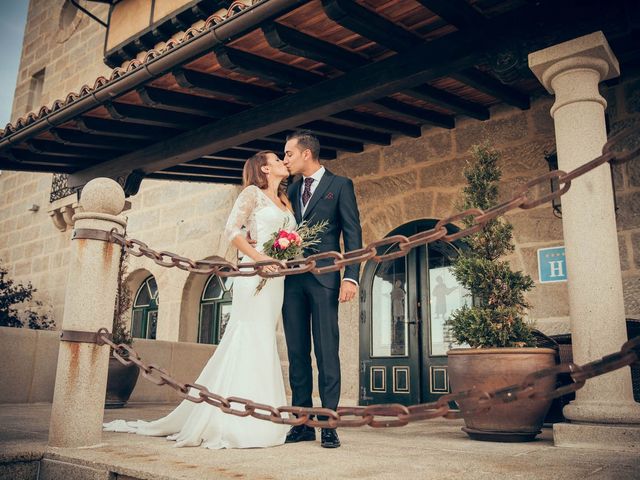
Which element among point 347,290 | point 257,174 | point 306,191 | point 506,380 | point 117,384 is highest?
point 257,174

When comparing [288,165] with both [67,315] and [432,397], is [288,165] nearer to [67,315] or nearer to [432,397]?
[67,315]

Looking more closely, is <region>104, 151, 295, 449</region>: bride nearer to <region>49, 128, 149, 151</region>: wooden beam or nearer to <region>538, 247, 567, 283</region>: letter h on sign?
<region>538, 247, 567, 283</region>: letter h on sign

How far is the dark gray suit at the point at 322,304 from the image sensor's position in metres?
3.38

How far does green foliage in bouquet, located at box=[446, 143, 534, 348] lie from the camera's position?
12.0 ft

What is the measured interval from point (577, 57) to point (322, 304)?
2317 millimetres

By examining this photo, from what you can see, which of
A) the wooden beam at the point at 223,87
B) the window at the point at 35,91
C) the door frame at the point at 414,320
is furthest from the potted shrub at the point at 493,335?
the window at the point at 35,91

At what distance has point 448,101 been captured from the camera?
5.38 m

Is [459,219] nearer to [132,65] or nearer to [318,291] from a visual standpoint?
[318,291]

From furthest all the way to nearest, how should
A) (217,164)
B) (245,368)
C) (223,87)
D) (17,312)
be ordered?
(17,312) → (217,164) → (223,87) → (245,368)

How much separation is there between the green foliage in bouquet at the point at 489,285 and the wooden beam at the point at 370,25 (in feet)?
3.77

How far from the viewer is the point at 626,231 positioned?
15.9 ft

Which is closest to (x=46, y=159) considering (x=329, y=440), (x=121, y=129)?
(x=121, y=129)

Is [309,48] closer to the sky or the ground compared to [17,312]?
closer to the sky

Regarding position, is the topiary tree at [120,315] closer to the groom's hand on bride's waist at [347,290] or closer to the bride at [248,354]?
the bride at [248,354]
